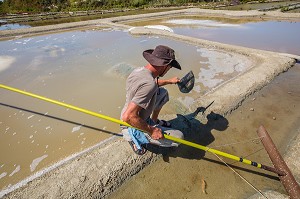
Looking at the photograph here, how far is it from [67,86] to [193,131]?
3.54 metres

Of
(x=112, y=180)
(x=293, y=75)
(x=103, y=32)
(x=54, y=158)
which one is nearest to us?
(x=112, y=180)

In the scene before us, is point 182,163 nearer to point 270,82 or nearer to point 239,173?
point 239,173

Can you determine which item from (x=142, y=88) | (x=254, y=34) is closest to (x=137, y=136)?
(x=142, y=88)

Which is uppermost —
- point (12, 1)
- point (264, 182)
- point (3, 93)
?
point (12, 1)

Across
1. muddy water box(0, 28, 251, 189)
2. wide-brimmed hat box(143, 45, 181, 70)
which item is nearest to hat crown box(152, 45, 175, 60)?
wide-brimmed hat box(143, 45, 181, 70)

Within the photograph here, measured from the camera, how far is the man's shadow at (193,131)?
10.4 feet

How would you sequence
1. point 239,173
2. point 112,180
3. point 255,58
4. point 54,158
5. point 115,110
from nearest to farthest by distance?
point 112,180 → point 239,173 → point 54,158 → point 115,110 → point 255,58

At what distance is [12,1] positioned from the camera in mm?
30406

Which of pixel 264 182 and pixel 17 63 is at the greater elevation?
pixel 17 63

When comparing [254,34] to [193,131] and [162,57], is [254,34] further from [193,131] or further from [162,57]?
[162,57]

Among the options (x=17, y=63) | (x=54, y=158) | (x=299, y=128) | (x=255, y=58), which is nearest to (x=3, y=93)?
(x=17, y=63)

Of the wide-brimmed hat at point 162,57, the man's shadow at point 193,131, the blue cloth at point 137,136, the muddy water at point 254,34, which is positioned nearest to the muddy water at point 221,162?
the man's shadow at point 193,131

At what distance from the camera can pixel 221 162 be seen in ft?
10.1

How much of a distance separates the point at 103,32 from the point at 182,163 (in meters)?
10.5
